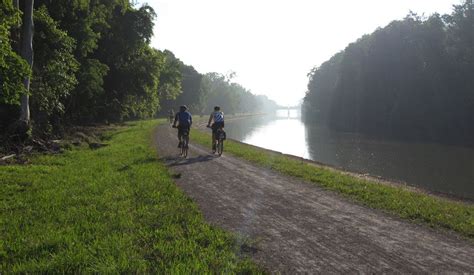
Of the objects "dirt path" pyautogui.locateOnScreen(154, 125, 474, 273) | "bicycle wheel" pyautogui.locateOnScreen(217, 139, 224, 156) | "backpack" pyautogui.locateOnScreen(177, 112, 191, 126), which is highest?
"backpack" pyautogui.locateOnScreen(177, 112, 191, 126)

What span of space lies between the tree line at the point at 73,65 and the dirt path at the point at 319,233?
7099 millimetres

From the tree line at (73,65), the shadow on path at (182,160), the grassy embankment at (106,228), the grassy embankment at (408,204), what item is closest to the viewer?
the grassy embankment at (106,228)

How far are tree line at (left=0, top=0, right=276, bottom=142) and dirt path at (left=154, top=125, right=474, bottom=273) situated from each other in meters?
7.10

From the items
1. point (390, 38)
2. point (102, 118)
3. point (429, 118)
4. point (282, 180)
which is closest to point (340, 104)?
point (390, 38)

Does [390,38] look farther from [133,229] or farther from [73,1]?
[133,229]

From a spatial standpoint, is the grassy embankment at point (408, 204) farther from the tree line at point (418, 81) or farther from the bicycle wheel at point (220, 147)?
the tree line at point (418, 81)

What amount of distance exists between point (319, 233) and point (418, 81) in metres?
56.8

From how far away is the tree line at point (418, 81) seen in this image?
47875 mm

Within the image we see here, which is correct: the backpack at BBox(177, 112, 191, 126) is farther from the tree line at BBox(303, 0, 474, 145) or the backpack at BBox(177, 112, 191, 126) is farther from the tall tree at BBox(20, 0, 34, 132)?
the tree line at BBox(303, 0, 474, 145)

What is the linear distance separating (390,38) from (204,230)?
63.7m

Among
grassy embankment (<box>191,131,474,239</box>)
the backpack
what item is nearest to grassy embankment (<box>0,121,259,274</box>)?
grassy embankment (<box>191,131,474,239</box>)

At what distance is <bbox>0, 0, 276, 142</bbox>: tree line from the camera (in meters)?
13.5

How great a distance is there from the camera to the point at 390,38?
60406mm

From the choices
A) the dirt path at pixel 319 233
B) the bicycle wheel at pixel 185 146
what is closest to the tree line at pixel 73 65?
the bicycle wheel at pixel 185 146
